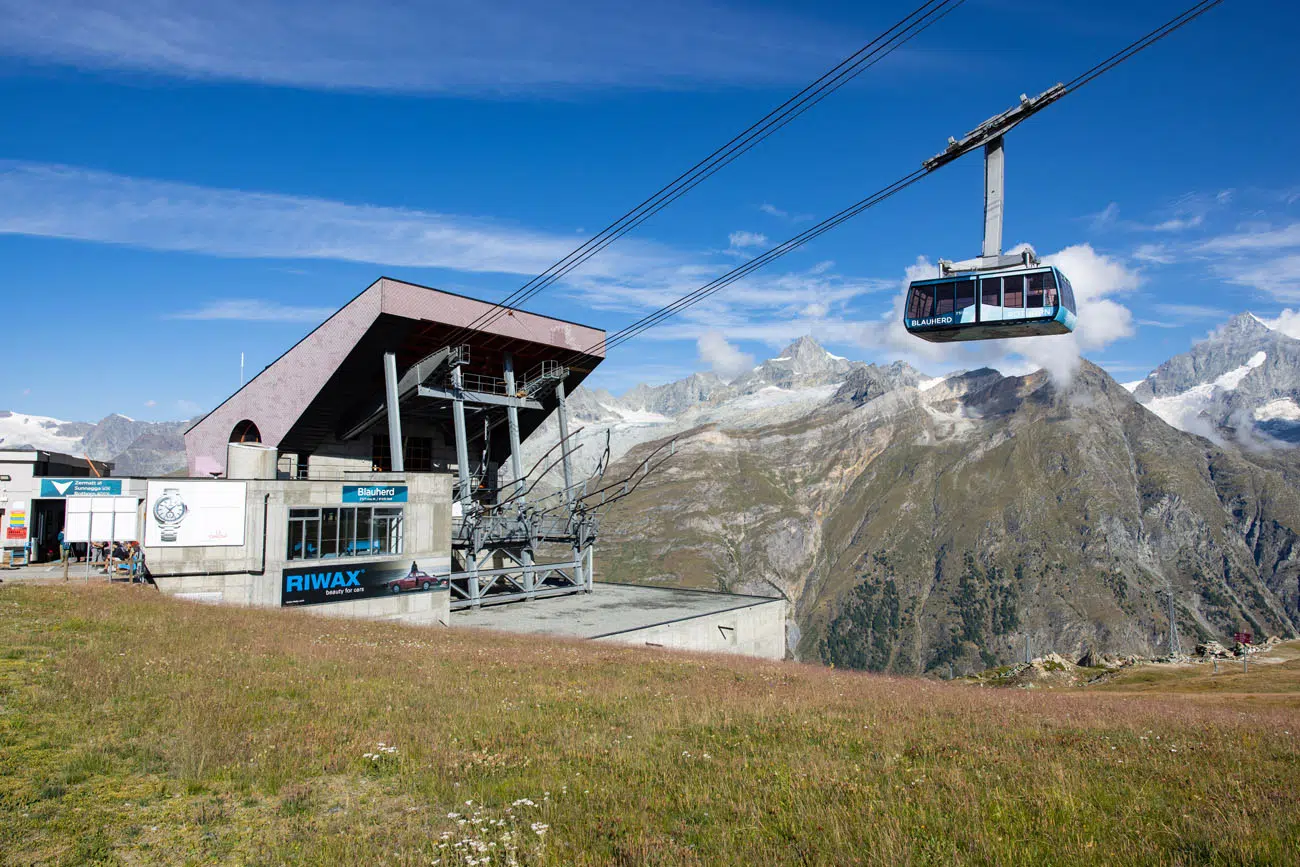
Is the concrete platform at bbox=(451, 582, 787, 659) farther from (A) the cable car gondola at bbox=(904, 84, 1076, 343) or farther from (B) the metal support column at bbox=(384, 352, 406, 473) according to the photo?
(A) the cable car gondola at bbox=(904, 84, 1076, 343)

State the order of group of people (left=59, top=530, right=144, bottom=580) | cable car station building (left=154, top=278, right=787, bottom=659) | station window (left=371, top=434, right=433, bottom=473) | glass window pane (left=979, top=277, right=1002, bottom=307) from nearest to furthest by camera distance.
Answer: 1. glass window pane (left=979, top=277, right=1002, bottom=307)
2. group of people (left=59, top=530, right=144, bottom=580)
3. cable car station building (left=154, top=278, right=787, bottom=659)
4. station window (left=371, top=434, right=433, bottom=473)

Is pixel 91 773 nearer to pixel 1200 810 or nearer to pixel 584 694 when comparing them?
pixel 584 694

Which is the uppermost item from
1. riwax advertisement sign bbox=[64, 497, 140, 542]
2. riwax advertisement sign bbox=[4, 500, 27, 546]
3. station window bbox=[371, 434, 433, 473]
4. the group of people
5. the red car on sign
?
station window bbox=[371, 434, 433, 473]

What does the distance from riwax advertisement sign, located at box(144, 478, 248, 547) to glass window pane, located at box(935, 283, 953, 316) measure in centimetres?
2911

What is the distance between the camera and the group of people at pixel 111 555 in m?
31.4

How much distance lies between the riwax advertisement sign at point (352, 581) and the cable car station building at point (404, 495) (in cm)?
7

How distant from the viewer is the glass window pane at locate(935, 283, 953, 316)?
2662cm

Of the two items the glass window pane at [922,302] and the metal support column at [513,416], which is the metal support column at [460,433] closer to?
the metal support column at [513,416]

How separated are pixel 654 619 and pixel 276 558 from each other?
18.5 metres

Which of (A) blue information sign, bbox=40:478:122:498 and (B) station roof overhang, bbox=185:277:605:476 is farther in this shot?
(B) station roof overhang, bbox=185:277:605:476

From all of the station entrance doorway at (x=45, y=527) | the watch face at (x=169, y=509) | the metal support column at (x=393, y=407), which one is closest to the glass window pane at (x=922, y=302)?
the metal support column at (x=393, y=407)

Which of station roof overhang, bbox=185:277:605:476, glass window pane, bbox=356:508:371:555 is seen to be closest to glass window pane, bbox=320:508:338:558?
glass window pane, bbox=356:508:371:555

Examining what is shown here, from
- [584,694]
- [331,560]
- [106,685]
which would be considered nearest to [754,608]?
[331,560]

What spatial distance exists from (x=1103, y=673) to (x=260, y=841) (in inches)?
2188
